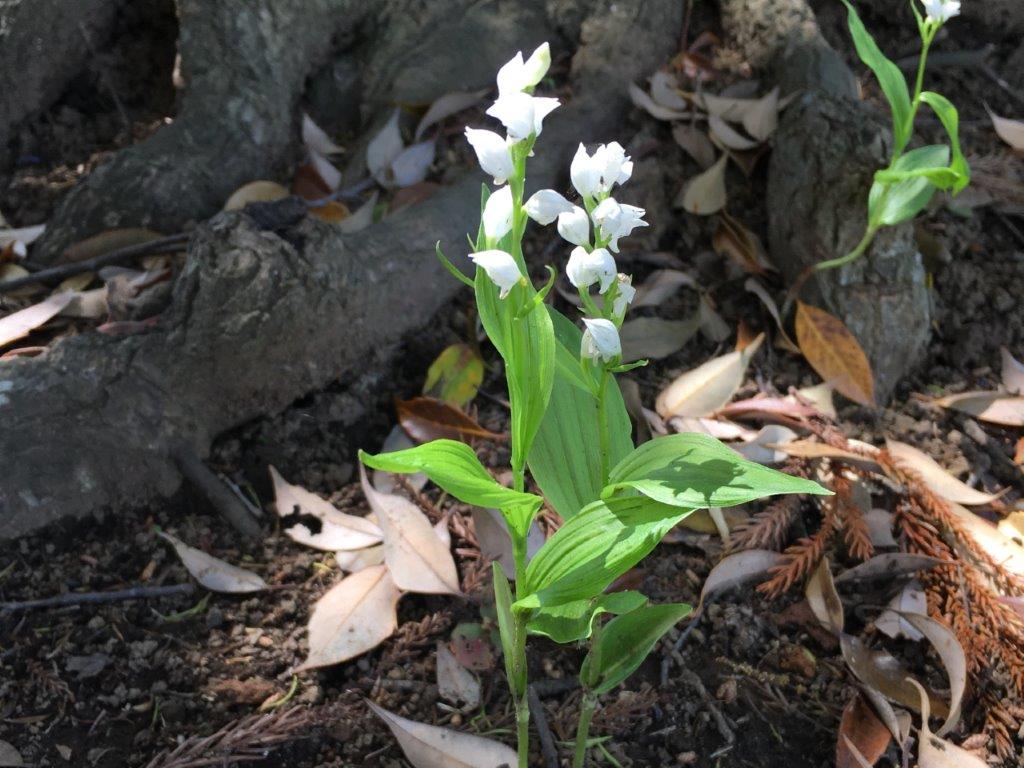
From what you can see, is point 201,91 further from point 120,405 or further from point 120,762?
point 120,762

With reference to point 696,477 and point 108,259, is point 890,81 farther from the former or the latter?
point 108,259

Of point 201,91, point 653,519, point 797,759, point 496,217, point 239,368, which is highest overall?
point 496,217

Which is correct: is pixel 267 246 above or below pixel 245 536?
above

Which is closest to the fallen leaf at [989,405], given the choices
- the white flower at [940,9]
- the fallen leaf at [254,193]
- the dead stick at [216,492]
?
the white flower at [940,9]

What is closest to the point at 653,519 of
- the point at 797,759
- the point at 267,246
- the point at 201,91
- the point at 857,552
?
the point at 797,759

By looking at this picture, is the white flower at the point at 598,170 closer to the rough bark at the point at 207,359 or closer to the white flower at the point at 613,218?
the white flower at the point at 613,218

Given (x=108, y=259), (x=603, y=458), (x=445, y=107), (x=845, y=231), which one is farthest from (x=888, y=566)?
(x=108, y=259)
